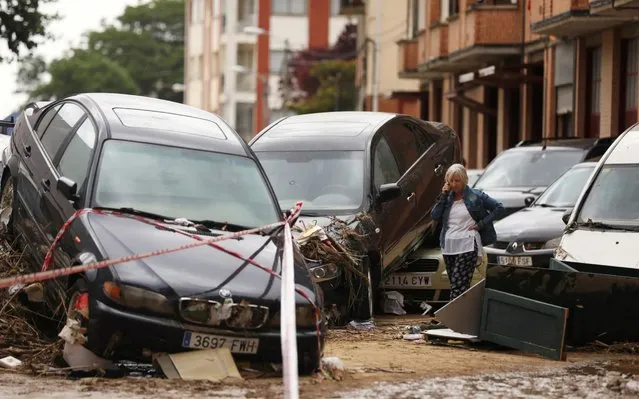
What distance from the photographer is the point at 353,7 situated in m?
70.0

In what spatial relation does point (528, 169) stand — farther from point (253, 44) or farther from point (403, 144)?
point (253, 44)

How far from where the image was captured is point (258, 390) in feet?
33.7

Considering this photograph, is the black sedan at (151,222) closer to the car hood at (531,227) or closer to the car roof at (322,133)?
the car roof at (322,133)

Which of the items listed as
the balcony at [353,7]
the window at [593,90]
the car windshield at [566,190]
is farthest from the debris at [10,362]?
the balcony at [353,7]

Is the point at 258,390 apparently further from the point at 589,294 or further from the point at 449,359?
the point at 589,294

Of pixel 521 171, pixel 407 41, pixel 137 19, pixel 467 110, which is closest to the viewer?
pixel 521 171

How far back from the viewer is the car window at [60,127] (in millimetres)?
13266

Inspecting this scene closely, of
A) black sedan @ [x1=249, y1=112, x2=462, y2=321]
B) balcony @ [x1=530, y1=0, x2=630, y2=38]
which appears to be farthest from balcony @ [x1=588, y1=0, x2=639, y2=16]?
black sedan @ [x1=249, y1=112, x2=462, y2=321]

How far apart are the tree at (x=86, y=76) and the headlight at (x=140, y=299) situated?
352ft

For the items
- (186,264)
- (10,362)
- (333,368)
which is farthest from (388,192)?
(10,362)

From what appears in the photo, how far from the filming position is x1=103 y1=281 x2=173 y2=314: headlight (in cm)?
1062

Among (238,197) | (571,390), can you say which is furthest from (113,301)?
(571,390)

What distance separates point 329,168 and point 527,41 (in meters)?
24.1

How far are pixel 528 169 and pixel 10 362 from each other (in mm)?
15511
